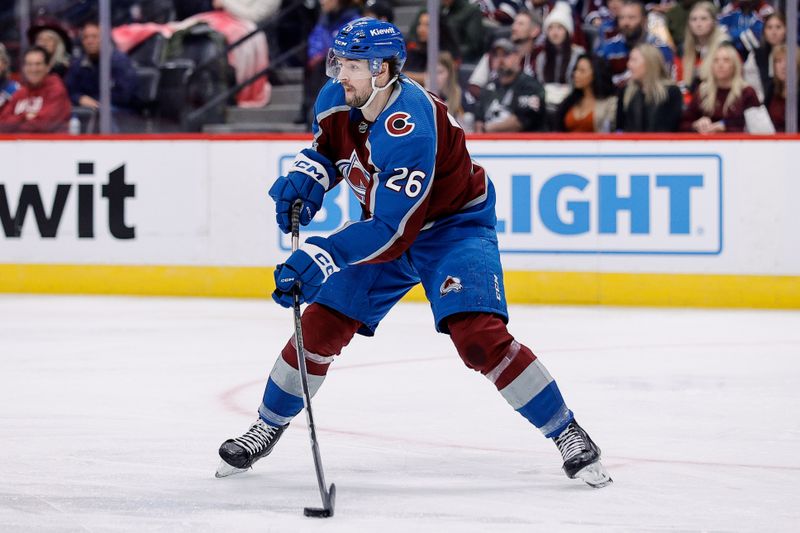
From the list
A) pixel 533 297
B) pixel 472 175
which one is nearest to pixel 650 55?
pixel 533 297

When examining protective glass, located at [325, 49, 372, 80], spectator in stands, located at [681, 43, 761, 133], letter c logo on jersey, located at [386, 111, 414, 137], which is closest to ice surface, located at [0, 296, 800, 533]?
letter c logo on jersey, located at [386, 111, 414, 137]

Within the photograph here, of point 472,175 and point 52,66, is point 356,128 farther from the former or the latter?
point 52,66

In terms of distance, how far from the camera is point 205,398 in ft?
15.0

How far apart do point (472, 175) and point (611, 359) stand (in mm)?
2314

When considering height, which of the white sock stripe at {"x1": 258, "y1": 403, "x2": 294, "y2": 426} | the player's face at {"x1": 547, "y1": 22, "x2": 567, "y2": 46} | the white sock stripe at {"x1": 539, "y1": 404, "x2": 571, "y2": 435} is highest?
the player's face at {"x1": 547, "y1": 22, "x2": 567, "y2": 46}

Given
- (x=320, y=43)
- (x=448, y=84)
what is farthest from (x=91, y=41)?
(x=448, y=84)

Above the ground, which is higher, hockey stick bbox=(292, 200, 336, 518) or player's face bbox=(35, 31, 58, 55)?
player's face bbox=(35, 31, 58, 55)

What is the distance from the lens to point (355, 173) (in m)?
3.37

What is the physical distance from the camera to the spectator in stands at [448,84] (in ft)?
26.0

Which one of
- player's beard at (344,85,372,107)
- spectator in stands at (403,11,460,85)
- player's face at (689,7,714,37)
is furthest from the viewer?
spectator in stands at (403,11,460,85)

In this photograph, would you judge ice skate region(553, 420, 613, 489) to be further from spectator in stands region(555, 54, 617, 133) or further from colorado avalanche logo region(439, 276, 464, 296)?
spectator in stands region(555, 54, 617, 133)

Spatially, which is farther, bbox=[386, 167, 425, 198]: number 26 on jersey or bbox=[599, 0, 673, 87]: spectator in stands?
bbox=[599, 0, 673, 87]: spectator in stands

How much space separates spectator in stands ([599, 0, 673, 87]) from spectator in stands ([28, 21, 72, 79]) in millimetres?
3196

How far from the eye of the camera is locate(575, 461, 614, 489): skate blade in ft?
10.6
